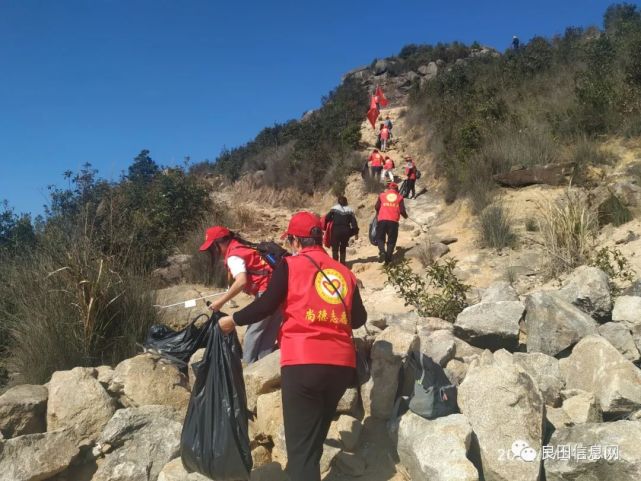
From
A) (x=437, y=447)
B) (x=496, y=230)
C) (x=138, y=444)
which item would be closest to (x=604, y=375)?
(x=437, y=447)

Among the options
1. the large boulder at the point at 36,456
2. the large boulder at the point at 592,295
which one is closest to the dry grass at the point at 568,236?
the large boulder at the point at 592,295

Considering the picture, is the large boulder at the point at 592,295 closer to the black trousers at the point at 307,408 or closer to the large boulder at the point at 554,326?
the large boulder at the point at 554,326

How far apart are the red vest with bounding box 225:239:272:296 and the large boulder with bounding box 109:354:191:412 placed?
0.95 m

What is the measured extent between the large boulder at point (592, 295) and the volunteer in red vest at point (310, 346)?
112 inches

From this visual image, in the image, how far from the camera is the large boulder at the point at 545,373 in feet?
10.2

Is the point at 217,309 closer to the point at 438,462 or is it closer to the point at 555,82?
the point at 438,462

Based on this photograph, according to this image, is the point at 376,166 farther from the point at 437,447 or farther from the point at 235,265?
the point at 437,447

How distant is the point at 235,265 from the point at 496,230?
5.88 metres

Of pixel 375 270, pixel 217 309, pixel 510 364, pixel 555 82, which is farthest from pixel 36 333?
pixel 555 82

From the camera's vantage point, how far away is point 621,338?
373cm

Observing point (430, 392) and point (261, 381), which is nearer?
point (430, 392)

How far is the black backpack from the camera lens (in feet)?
9.41

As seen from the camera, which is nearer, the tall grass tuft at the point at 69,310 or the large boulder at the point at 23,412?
the large boulder at the point at 23,412

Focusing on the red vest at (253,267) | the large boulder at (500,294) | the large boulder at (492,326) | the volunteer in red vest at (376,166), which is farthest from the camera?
the volunteer in red vest at (376,166)
